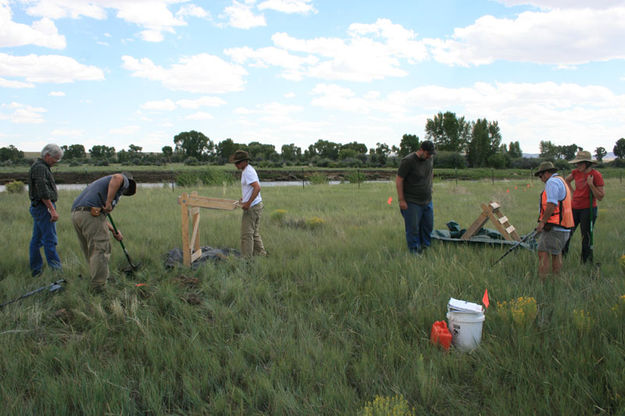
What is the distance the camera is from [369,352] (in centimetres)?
355

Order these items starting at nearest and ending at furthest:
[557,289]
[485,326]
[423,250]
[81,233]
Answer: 1. [485,326]
2. [557,289]
3. [81,233]
4. [423,250]

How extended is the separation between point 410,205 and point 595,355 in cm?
380

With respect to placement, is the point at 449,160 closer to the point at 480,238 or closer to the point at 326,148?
the point at 326,148

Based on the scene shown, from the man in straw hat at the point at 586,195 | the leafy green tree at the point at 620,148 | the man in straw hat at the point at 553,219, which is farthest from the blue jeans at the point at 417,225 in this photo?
the leafy green tree at the point at 620,148

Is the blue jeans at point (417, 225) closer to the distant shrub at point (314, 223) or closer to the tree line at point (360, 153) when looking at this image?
the distant shrub at point (314, 223)

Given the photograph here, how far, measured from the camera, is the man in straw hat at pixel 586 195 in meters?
5.90

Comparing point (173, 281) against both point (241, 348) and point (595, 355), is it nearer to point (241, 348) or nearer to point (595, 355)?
point (241, 348)

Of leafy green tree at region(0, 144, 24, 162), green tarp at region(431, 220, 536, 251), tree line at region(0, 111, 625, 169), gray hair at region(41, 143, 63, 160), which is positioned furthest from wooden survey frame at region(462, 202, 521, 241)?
leafy green tree at region(0, 144, 24, 162)

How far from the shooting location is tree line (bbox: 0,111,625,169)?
80.9 meters

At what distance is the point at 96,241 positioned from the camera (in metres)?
5.04

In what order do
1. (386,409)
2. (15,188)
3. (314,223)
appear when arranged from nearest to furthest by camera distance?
(386,409), (314,223), (15,188)

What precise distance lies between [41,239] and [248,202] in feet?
10.6

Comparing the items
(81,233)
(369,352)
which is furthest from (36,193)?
(369,352)

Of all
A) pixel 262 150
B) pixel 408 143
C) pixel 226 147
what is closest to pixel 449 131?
pixel 408 143
